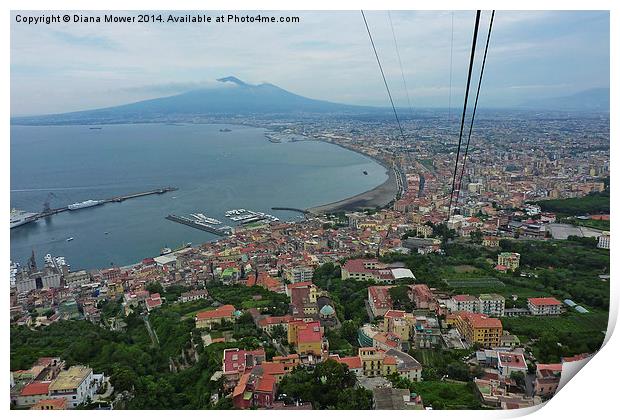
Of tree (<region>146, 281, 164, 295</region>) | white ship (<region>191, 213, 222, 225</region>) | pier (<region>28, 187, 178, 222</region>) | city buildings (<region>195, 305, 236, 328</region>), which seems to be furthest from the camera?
white ship (<region>191, 213, 222, 225</region>)

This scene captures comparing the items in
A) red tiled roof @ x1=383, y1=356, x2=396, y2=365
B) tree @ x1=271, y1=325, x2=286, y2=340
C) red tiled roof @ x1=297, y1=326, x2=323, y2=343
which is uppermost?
red tiled roof @ x1=383, y1=356, x2=396, y2=365

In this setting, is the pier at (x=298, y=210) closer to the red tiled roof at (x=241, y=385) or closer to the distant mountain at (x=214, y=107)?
the distant mountain at (x=214, y=107)

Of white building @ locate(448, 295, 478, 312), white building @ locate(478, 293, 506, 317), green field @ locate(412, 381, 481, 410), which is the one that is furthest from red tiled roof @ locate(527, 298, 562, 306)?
green field @ locate(412, 381, 481, 410)

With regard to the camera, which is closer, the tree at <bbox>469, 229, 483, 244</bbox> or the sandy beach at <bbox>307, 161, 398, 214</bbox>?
the tree at <bbox>469, 229, 483, 244</bbox>

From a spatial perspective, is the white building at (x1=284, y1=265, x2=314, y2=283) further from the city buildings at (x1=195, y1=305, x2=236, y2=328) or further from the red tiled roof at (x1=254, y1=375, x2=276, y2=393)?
the red tiled roof at (x1=254, y1=375, x2=276, y2=393)

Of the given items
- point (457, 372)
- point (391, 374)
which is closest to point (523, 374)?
point (457, 372)

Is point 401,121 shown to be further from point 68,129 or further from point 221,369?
point 221,369
